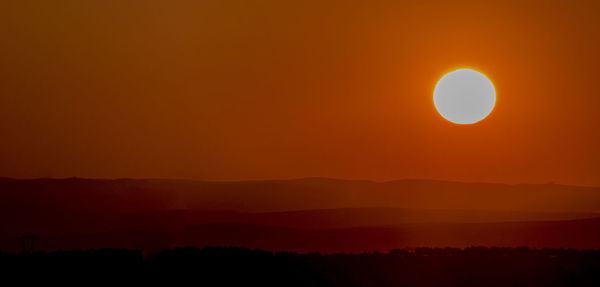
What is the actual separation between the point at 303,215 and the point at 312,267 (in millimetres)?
60772

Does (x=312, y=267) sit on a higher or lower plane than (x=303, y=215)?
lower

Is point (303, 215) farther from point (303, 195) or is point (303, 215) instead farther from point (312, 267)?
point (312, 267)

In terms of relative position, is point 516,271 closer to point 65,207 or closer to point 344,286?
point 344,286

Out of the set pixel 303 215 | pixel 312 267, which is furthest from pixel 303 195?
pixel 312 267

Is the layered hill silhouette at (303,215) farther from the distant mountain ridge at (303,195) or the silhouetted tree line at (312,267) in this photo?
the silhouetted tree line at (312,267)

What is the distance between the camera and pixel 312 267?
22578mm

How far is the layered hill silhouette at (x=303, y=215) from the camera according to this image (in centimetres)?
6944

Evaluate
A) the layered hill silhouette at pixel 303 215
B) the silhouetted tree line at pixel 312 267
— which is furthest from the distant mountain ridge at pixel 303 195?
the silhouetted tree line at pixel 312 267

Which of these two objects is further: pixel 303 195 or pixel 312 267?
pixel 303 195

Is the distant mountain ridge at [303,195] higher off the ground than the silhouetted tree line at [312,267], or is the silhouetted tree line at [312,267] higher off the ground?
the distant mountain ridge at [303,195]

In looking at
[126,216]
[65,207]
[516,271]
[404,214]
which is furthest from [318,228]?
[516,271]

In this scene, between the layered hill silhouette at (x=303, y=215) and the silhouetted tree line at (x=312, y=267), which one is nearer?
the silhouetted tree line at (x=312, y=267)

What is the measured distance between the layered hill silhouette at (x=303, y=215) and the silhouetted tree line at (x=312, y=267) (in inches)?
1600

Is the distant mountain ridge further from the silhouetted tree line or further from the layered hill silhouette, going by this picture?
the silhouetted tree line
